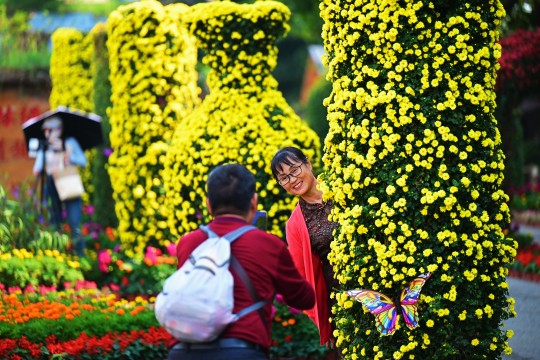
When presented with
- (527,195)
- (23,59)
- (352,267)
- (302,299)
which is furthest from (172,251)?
(527,195)

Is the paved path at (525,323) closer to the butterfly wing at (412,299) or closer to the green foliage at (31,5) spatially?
the butterfly wing at (412,299)

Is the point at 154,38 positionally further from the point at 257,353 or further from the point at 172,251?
the point at 257,353

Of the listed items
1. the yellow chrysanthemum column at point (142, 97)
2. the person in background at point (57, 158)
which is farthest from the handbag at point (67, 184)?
the yellow chrysanthemum column at point (142, 97)

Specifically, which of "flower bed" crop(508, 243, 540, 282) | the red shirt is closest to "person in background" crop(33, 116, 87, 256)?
"flower bed" crop(508, 243, 540, 282)

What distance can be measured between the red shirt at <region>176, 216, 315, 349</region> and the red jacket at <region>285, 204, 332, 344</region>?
4.47 feet

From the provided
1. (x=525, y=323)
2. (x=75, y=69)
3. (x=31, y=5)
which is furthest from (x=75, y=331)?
(x=31, y=5)

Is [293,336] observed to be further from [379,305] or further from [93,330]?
[379,305]

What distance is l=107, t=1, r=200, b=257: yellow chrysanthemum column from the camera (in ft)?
30.5

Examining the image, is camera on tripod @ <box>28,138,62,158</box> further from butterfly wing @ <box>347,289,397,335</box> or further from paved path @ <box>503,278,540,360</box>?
butterfly wing @ <box>347,289,397,335</box>

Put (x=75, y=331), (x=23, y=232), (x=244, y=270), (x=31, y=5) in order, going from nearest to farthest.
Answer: (x=244, y=270)
(x=75, y=331)
(x=23, y=232)
(x=31, y=5)

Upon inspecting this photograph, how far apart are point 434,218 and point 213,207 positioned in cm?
139

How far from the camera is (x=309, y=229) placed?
493 centimetres

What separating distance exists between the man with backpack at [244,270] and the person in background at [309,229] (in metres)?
1.37

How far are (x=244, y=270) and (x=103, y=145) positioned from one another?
8.65m
